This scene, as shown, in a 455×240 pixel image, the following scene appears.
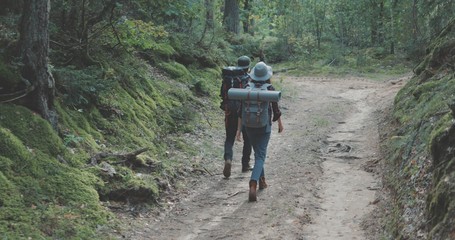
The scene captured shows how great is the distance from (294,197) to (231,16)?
64.9ft

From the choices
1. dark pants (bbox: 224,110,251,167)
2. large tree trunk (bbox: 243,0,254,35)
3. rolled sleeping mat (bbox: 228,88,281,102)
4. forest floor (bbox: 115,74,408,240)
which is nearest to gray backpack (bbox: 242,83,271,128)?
rolled sleeping mat (bbox: 228,88,281,102)

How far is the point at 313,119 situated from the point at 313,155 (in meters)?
4.67

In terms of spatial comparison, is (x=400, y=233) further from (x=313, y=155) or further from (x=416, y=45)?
(x=416, y=45)

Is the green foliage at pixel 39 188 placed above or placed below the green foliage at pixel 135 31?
below

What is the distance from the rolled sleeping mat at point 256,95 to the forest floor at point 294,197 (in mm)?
1618

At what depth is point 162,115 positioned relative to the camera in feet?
39.5

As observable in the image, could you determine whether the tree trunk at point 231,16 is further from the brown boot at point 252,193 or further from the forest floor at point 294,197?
the brown boot at point 252,193

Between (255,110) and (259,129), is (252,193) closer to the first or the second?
(259,129)

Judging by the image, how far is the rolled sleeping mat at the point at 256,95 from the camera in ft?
24.7

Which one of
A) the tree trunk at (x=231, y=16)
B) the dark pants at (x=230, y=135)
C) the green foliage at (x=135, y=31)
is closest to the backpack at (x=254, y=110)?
the dark pants at (x=230, y=135)

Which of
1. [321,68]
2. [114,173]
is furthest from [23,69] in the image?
[321,68]

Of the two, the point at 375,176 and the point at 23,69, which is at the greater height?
the point at 23,69

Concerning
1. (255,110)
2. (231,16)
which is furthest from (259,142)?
(231,16)

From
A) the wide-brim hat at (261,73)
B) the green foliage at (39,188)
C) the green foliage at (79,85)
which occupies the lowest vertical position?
the green foliage at (39,188)
